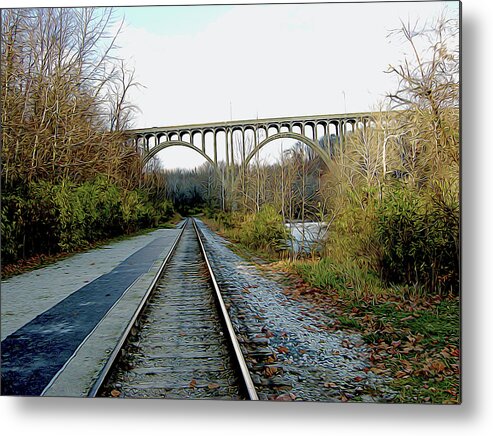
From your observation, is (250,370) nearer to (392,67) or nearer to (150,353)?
(150,353)

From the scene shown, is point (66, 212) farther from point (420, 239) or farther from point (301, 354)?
point (420, 239)

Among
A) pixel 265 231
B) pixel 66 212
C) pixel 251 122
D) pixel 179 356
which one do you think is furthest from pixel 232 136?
pixel 179 356

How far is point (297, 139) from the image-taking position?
4.44m

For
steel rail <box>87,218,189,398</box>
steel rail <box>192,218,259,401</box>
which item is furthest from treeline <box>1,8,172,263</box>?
steel rail <box>192,218,259,401</box>

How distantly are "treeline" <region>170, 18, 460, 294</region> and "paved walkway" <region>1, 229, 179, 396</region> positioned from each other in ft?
4.40

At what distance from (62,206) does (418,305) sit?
305 cm

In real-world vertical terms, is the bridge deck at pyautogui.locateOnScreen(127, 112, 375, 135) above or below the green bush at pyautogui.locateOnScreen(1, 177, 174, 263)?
above

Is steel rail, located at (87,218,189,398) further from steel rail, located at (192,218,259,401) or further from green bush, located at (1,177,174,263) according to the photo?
steel rail, located at (192,218,259,401)

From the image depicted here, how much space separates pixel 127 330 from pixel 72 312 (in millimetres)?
587

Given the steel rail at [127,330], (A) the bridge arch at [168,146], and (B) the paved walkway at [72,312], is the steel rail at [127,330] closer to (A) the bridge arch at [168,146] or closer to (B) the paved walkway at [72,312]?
(B) the paved walkway at [72,312]

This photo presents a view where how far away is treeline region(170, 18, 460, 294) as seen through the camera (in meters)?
3.94

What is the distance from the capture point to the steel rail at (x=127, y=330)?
3.70 meters

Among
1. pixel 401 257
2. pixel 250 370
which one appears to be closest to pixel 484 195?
pixel 401 257

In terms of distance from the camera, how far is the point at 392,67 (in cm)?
409
